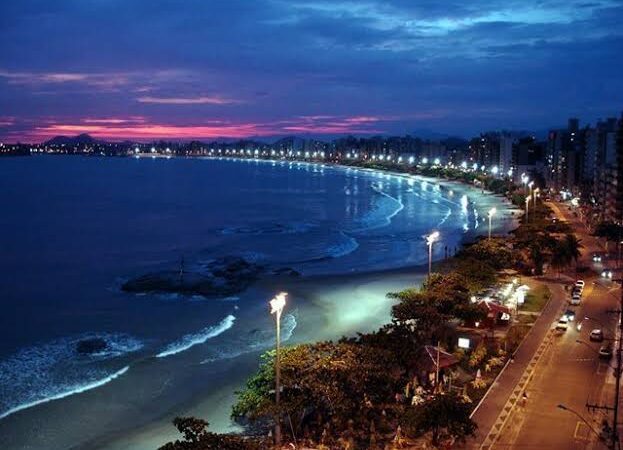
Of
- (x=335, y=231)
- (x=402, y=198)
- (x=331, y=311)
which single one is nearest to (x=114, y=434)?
(x=331, y=311)

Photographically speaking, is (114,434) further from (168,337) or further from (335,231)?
(335,231)

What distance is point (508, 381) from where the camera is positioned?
26812mm

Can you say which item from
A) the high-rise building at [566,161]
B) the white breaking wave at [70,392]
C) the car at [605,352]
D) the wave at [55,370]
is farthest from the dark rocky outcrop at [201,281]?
the high-rise building at [566,161]

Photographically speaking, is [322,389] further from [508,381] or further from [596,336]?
[596,336]

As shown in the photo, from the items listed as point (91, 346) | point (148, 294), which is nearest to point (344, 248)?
point (148, 294)

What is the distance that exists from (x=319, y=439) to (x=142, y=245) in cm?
5286

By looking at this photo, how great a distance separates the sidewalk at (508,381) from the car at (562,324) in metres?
0.46

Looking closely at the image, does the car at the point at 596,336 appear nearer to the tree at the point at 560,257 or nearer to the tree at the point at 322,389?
the tree at the point at 322,389

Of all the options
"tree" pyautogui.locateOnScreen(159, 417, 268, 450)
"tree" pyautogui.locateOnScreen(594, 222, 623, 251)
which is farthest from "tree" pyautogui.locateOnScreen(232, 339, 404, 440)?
"tree" pyautogui.locateOnScreen(594, 222, 623, 251)

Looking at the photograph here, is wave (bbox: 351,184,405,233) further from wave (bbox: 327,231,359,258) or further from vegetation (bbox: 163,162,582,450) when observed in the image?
vegetation (bbox: 163,162,582,450)

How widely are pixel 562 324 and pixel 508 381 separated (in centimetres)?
904

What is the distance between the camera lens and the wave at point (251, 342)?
114ft

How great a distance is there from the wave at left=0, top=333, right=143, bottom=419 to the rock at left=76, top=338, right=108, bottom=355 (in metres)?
0.19

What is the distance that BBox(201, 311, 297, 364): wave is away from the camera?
3466cm
